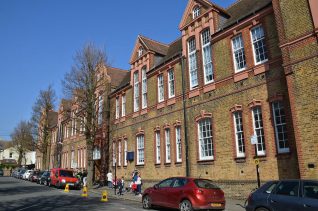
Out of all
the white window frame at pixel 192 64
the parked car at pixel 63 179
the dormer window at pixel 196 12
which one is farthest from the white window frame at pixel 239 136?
the parked car at pixel 63 179

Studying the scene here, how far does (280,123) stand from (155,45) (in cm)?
1642

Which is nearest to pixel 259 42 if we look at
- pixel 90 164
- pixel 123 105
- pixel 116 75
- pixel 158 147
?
pixel 158 147

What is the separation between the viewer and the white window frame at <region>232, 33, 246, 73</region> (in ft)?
58.2

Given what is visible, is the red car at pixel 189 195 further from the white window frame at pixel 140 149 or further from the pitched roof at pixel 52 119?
the pitched roof at pixel 52 119

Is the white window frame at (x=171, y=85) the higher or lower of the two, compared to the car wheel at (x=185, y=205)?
higher

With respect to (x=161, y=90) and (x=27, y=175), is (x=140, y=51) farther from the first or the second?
(x=27, y=175)

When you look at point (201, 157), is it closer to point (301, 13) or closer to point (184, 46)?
point (184, 46)

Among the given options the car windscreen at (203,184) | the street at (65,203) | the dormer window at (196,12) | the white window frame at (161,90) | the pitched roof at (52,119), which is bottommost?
the street at (65,203)

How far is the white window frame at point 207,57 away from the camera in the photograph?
65.3ft

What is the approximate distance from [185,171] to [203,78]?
6.45m

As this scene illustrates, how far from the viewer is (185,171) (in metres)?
20.5

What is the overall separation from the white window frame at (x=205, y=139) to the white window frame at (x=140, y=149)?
24.7ft

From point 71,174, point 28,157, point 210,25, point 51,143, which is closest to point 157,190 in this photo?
point 210,25

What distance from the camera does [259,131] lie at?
633 inches
